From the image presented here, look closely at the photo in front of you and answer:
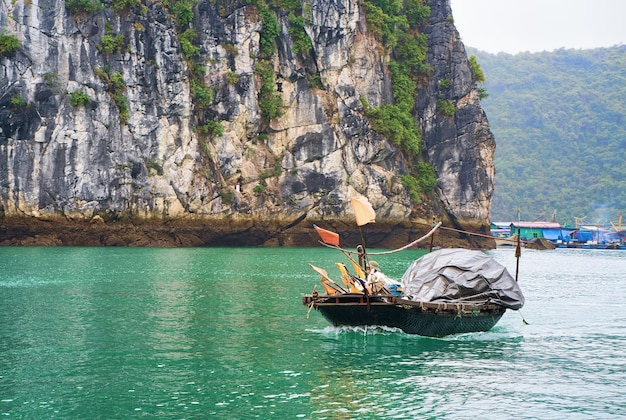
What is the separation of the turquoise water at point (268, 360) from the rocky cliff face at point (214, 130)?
A: 23.4m

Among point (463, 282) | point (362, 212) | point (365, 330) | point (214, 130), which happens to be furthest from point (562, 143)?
point (365, 330)

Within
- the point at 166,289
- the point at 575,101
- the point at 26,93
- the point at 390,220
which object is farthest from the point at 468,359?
the point at 575,101

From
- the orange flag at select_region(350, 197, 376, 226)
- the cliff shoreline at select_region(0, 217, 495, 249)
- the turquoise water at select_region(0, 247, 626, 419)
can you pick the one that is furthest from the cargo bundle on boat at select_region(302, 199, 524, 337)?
the cliff shoreline at select_region(0, 217, 495, 249)

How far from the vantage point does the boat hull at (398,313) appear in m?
15.1

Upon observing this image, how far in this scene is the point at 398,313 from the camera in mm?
15234

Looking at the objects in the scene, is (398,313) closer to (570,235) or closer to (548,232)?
(548,232)

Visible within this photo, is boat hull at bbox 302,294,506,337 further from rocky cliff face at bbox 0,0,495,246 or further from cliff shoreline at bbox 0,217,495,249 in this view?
rocky cliff face at bbox 0,0,495,246

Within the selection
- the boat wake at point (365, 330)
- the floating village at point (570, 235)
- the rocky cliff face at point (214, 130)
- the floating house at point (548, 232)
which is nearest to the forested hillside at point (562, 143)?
the floating village at point (570, 235)

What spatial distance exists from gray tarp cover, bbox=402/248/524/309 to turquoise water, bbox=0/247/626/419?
3.08 ft

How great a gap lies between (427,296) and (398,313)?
4.18ft

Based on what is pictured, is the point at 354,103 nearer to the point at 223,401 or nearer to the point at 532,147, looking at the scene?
the point at 223,401

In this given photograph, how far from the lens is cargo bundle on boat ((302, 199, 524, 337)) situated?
49.7ft

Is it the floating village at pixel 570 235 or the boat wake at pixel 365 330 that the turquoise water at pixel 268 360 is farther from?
the floating village at pixel 570 235

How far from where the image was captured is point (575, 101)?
376ft
